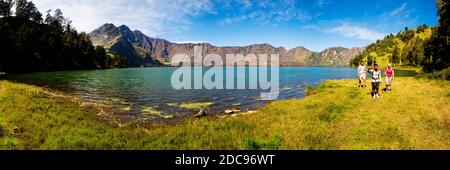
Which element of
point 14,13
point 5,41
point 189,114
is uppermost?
point 14,13

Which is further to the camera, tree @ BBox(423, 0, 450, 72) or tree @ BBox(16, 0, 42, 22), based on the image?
tree @ BBox(16, 0, 42, 22)

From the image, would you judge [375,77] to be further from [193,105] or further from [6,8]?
[6,8]

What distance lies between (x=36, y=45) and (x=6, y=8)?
47.4 meters

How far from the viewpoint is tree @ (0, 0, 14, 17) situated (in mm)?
153000

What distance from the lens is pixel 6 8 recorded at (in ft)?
512

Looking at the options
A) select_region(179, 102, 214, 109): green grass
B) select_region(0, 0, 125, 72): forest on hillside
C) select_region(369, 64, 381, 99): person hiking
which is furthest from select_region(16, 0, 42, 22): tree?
select_region(369, 64, 381, 99): person hiking

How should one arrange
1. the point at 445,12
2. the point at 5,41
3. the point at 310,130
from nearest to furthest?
1. the point at 310,130
2. the point at 445,12
3. the point at 5,41

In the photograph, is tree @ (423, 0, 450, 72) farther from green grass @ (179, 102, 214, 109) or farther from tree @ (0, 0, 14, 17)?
tree @ (0, 0, 14, 17)

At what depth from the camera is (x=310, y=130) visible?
673 inches

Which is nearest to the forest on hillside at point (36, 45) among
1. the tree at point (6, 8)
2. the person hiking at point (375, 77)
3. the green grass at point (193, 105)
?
the tree at point (6, 8)

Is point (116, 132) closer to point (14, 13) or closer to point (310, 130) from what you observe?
point (310, 130)

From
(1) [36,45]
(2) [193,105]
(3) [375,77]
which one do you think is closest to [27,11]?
(1) [36,45]
